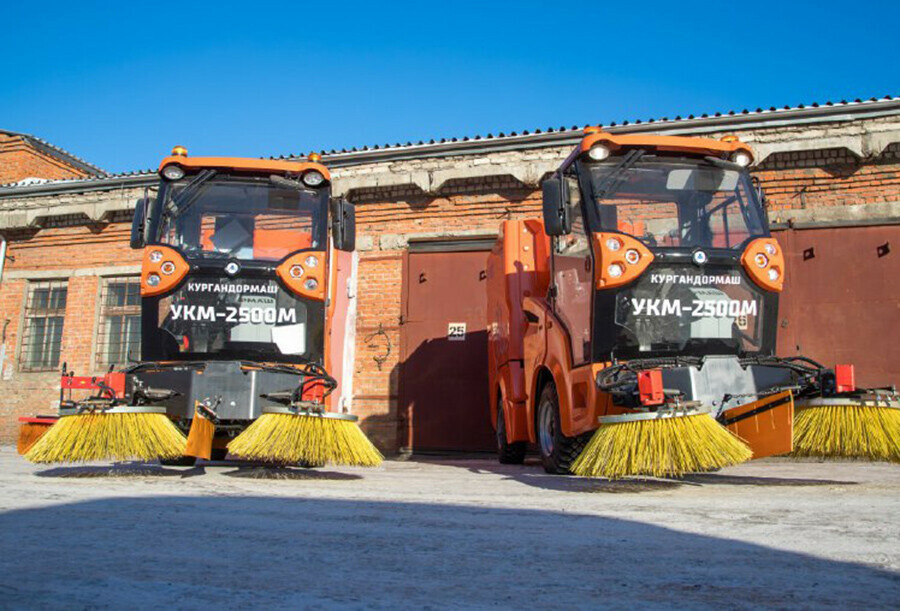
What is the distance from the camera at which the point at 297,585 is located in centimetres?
261

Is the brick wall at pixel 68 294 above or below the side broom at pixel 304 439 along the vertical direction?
above

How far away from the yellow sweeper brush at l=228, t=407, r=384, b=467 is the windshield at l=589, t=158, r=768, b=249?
264cm

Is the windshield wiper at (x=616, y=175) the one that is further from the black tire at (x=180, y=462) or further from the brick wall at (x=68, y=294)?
the brick wall at (x=68, y=294)

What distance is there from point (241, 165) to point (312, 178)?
691mm

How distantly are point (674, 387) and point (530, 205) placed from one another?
282 inches

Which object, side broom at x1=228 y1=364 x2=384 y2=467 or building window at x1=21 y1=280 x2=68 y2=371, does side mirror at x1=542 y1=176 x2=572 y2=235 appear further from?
building window at x1=21 y1=280 x2=68 y2=371

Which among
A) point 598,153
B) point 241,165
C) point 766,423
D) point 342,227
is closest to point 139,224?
point 241,165

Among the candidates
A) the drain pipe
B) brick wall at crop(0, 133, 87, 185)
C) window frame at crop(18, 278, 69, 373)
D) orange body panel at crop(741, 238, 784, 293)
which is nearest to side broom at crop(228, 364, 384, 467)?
orange body panel at crop(741, 238, 784, 293)

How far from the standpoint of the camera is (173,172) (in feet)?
24.9

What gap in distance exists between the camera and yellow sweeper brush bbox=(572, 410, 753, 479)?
498 cm

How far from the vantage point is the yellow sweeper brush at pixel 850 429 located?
545 centimetres

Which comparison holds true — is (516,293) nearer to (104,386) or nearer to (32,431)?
(104,386)

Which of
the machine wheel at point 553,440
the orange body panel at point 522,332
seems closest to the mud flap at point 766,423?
the orange body panel at point 522,332

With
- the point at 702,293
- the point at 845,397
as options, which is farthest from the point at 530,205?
the point at 845,397
